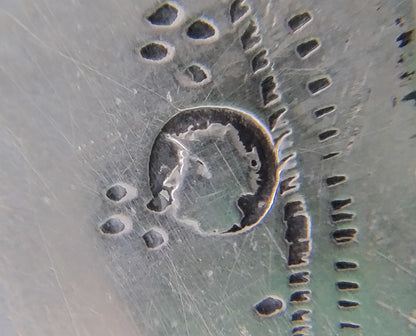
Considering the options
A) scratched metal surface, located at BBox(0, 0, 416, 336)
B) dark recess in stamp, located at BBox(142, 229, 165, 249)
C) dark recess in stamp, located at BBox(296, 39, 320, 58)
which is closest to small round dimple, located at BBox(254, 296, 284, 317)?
scratched metal surface, located at BBox(0, 0, 416, 336)

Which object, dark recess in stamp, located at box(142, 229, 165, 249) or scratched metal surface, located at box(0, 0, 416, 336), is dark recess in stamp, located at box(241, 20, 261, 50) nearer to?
scratched metal surface, located at box(0, 0, 416, 336)

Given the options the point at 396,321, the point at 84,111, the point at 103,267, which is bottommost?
the point at 396,321

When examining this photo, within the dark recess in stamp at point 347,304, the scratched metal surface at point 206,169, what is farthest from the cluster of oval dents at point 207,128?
the dark recess in stamp at point 347,304

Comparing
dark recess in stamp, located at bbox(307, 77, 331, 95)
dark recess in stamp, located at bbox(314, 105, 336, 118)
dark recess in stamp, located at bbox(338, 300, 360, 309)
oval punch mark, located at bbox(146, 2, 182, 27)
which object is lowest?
dark recess in stamp, located at bbox(338, 300, 360, 309)

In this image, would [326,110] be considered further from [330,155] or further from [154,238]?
[154,238]

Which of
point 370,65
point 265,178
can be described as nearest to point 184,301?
point 265,178

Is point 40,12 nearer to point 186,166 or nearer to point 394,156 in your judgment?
point 186,166
